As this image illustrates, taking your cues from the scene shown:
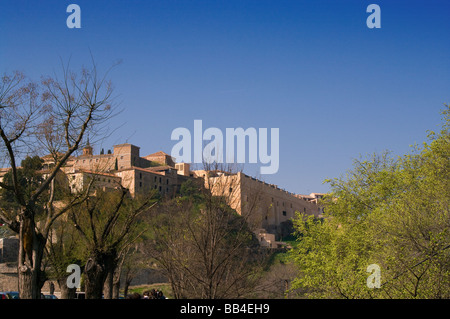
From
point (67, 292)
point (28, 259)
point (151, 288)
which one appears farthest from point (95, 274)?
point (151, 288)

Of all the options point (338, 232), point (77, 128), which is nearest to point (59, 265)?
point (77, 128)

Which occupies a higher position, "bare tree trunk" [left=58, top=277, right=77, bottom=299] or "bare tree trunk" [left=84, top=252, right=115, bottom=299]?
"bare tree trunk" [left=84, top=252, right=115, bottom=299]

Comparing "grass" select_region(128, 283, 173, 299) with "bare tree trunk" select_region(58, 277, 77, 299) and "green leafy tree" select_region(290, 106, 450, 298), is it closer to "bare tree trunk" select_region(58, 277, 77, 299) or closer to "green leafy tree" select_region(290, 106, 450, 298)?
"green leafy tree" select_region(290, 106, 450, 298)

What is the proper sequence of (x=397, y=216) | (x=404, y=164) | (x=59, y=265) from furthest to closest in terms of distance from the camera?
(x=404, y=164) → (x=59, y=265) → (x=397, y=216)

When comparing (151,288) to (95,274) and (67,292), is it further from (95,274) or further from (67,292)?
(95,274)

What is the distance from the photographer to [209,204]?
1377 cm

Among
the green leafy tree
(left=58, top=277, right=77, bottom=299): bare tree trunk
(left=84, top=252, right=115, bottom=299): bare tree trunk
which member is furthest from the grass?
(left=84, top=252, right=115, bottom=299): bare tree trunk

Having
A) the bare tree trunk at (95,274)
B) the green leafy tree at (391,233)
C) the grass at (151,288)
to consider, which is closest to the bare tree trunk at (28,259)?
the bare tree trunk at (95,274)

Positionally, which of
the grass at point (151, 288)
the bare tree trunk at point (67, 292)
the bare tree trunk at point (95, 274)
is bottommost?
the grass at point (151, 288)

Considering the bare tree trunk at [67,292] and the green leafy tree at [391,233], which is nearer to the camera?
the green leafy tree at [391,233]

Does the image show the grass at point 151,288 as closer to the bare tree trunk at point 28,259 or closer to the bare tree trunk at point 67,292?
the bare tree trunk at point 67,292
